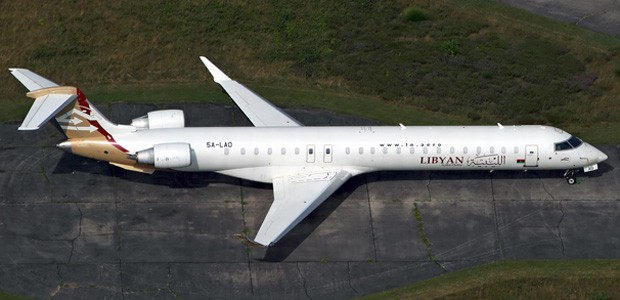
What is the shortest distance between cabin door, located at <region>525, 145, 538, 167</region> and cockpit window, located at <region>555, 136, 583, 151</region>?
98 centimetres

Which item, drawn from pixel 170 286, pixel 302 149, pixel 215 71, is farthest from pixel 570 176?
pixel 170 286

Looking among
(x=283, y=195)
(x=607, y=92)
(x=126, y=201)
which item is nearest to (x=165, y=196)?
(x=126, y=201)

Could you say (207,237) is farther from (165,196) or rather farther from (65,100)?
(65,100)

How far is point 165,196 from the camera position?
153 feet

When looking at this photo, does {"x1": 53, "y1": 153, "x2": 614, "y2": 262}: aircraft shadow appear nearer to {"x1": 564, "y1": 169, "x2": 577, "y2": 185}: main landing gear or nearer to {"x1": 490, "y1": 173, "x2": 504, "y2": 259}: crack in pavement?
{"x1": 564, "y1": 169, "x2": 577, "y2": 185}: main landing gear

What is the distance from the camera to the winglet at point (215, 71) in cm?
5112

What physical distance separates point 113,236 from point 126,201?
2.13m

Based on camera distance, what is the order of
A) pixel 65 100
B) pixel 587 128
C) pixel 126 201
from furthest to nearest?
1. pixel 587 128
2. pixel 126 201
3. pixel 65 100

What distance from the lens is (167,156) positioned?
4453 centimetres

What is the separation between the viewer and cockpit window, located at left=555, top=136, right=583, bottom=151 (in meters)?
46.5

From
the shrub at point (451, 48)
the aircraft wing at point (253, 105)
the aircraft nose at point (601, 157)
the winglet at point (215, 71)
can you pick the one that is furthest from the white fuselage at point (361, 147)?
the shrub at point (451, 48)

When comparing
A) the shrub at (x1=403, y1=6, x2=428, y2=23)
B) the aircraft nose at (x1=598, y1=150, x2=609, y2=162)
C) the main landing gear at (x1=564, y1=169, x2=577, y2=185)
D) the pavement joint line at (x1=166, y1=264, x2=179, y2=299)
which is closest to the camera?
the pavement joint line at (x1=166, y1=264, x2=179, y2=299)

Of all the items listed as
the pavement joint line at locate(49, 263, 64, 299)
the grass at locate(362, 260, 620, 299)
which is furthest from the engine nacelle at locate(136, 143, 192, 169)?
the grass at locate(362, 260, 620, 299)

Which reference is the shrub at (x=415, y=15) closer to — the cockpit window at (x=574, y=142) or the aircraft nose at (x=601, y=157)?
the cockpit window at (x=574, y=142)
